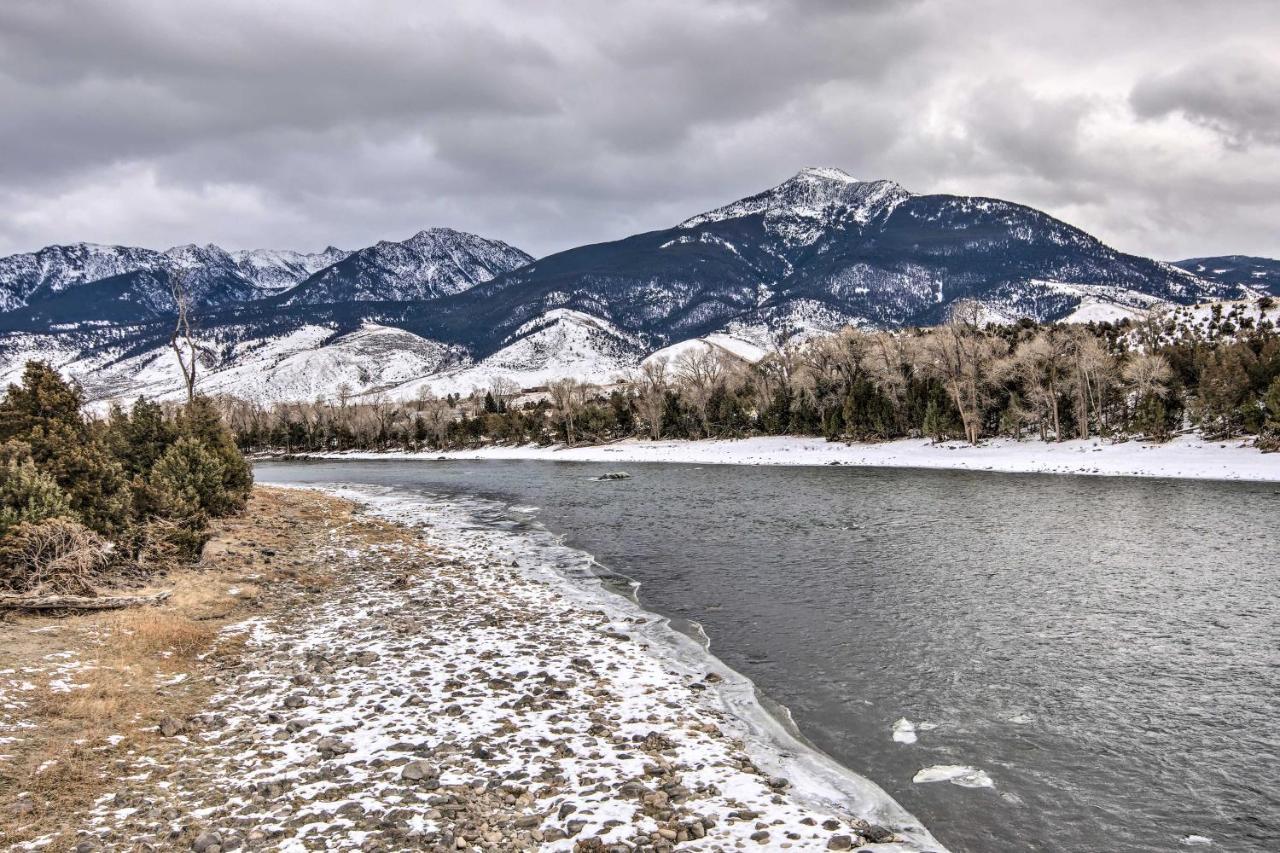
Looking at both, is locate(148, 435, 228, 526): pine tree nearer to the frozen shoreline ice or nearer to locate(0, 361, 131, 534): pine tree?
locate(0, 361, 131, 534): pine tree

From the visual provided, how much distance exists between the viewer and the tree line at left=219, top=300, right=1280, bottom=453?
60.2 meters

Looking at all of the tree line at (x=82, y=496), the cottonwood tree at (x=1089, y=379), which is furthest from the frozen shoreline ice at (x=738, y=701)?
the cottonwood tree at (x=1089, y=379)

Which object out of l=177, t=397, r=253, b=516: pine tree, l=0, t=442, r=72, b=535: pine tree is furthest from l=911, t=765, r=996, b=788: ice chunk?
l=177, t=397, r=253, b=516: pine tree

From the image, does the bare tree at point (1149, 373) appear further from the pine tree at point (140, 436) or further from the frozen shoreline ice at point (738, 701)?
the pine tree at point (140, 436)

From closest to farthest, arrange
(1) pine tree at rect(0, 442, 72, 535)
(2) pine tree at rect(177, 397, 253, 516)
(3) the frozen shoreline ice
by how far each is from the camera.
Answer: (3) the frozen shoreline ice < (1) pine tree at rect(0, 442, 72, 535) < (2) pine tree at rect(177, 397, 253, 516)

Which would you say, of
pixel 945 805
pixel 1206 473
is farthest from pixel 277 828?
pixel 1206 473

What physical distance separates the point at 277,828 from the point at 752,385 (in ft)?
346

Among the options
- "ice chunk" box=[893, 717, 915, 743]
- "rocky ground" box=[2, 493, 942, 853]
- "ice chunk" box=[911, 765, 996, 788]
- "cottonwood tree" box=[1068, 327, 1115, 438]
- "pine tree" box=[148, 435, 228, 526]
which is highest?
"cottonwood tree" box=[1068, 327, 1115, 438]

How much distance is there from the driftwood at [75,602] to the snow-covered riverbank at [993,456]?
59.5 meters

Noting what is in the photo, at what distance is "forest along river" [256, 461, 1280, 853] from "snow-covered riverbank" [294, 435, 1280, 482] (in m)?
13.8

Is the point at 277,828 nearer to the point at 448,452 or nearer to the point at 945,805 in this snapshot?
the point at 945,805

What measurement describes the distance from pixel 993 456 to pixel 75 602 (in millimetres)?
68645

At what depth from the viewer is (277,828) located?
316 inches

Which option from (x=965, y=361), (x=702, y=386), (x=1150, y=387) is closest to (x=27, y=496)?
(x=1150, y=387)
